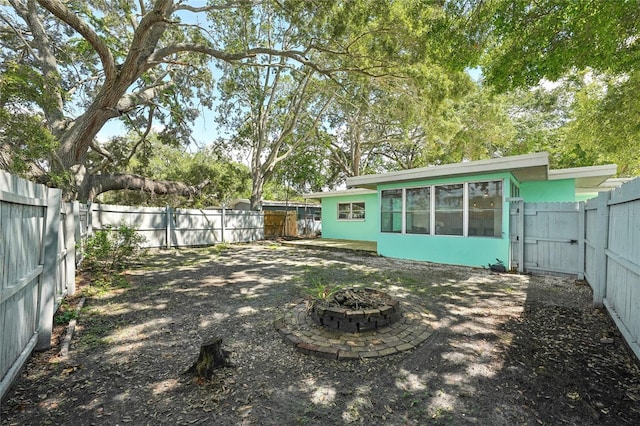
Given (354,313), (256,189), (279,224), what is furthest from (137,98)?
(354,313)

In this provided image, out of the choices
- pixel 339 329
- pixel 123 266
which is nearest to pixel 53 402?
pixel 339 329

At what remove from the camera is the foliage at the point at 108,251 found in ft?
19.1

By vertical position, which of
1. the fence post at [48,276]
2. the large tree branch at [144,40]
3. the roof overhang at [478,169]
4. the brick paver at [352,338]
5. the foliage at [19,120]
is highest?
the large tree branch at [144,40]

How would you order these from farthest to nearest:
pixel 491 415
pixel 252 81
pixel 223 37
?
pixel 252 81
pixel 223 37
pixel 491 415

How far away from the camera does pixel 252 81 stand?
1394cm

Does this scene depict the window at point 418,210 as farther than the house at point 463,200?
Yes

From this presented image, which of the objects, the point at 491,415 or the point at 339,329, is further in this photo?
the point at 339,329

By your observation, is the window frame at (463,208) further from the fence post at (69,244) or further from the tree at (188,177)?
the tree at (188,177)

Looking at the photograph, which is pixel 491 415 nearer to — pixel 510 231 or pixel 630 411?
pixel 630 411

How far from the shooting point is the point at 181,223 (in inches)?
458

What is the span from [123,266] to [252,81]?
10645 mm

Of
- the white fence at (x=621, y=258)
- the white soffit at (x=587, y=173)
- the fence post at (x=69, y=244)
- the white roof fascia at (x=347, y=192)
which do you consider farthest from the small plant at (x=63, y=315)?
the white soffit at (x=587, y=173)

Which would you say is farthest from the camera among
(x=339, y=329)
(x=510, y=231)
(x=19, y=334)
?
(x=510, y=231)

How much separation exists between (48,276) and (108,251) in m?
3.60
